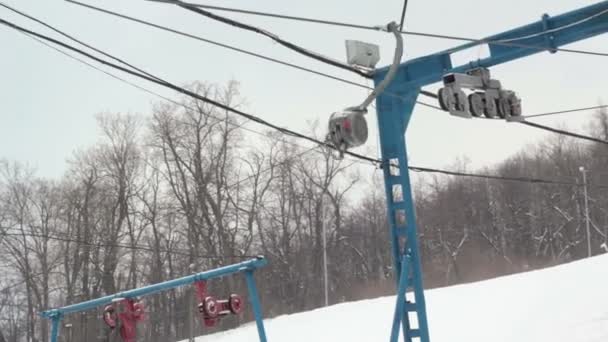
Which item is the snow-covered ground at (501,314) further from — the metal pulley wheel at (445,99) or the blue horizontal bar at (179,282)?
the metal pulley wheel at (445,99)

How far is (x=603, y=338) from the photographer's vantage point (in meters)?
15.1

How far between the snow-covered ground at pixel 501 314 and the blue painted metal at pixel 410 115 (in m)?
5.55

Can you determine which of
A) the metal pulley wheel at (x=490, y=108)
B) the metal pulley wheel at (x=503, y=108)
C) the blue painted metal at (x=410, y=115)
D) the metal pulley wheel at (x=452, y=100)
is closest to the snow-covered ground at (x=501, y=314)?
the blue painted metal at (x=410, y=115)

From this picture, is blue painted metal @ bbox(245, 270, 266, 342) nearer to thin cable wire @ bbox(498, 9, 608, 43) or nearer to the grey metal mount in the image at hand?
the grey metal mount

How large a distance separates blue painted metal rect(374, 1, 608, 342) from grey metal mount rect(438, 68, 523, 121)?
362 millimetres

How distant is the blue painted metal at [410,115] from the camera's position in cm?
1130

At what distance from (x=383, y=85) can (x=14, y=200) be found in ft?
181

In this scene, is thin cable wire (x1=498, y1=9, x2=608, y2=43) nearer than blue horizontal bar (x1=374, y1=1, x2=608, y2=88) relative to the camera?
Yes

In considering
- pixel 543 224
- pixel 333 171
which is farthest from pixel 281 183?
pixel 543 224

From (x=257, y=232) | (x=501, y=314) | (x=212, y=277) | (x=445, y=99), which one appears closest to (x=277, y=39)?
(x=445, y=99)

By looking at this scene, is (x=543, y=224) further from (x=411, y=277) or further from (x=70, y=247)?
(x=411, y=277)

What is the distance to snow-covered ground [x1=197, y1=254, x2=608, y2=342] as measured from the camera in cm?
1752

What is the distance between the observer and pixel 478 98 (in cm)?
1134

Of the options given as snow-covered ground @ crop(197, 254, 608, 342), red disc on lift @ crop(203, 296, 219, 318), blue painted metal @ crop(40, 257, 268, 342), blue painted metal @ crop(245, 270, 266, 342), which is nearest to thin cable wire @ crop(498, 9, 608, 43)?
blue painted metal @ crop(40, 257, 268, 342)
